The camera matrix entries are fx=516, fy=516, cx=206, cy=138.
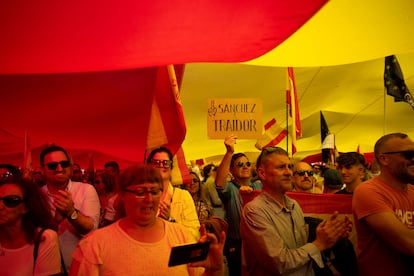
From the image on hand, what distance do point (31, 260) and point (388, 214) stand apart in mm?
2177

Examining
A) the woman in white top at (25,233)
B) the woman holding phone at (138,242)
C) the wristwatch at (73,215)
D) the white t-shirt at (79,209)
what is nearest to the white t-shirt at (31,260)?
the woman in white top at (25,233)

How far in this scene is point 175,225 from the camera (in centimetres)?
290

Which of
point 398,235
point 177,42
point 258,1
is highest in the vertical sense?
point 258,1

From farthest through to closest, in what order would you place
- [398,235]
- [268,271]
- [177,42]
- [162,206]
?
[162,206] < [268,271] < [398,235] < [177,42]

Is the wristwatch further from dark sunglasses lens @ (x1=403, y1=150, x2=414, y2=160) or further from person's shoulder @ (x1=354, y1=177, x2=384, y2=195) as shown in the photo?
dark sunglasses lens @ (x1=403, y1=150, x2=414, y2=160)

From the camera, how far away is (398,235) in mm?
3193

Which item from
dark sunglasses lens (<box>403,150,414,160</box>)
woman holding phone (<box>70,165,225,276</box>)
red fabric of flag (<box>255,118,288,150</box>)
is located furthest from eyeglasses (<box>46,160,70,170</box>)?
red fabric of flag (<box>255,118,288,150</box>)

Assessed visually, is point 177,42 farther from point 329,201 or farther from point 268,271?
point 329,201

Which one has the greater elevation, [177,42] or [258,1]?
[258,1]

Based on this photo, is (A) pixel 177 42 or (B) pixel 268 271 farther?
(B) pixel 268 271

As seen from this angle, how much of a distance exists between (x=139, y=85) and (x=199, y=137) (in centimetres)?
976

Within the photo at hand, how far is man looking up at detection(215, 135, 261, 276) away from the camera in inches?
202

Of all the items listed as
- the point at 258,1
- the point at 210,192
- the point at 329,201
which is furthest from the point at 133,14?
the point at 210,192

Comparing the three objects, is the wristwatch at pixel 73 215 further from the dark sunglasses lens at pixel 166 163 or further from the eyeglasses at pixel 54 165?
the dark sunglasses lens at pixel 166 163
